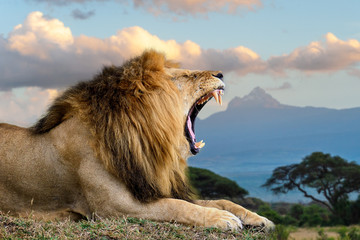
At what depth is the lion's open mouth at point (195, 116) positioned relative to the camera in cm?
490

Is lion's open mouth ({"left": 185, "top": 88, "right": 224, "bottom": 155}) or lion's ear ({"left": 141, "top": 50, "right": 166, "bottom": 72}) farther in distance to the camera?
lion's open mouth ({"left": 185, "top": 88, "right": 224, "bottom": 155})

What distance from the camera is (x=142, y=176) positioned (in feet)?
14.5

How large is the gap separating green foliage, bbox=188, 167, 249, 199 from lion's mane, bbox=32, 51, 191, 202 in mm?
16855

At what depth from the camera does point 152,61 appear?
4.74 metres

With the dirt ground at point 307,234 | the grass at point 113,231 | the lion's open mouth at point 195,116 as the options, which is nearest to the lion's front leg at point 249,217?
the grass at point 113,231

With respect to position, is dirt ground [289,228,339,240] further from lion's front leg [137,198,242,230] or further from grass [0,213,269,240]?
lion's front leg [137,198,242,230]

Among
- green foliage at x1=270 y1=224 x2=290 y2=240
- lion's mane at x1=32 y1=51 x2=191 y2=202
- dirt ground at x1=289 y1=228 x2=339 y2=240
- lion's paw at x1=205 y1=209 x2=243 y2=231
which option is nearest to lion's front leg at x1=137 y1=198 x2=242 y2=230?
lion's paw at x1=205 y1=209 x2=243 y2=231

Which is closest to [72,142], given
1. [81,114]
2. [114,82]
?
[81,114]

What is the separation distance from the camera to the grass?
12.1 feet

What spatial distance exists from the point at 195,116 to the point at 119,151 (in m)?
1.00

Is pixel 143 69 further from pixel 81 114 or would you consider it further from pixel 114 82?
pixel 81 114

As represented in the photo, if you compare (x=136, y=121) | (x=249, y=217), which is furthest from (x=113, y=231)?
Result: (x=249, y=217)

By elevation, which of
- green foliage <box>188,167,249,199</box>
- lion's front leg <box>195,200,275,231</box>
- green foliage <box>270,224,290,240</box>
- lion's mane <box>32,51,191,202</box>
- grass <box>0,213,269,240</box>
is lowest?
grass <box>0,213,269,240</box>

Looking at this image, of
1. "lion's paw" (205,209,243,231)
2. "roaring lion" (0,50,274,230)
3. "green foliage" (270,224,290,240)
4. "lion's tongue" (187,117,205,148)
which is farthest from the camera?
"lion's tongue" (187,117,205,148)
